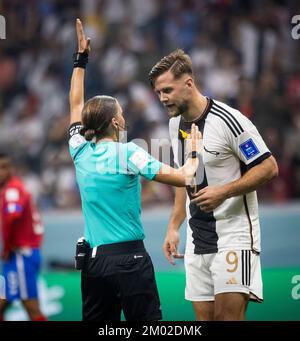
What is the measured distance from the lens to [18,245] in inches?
305

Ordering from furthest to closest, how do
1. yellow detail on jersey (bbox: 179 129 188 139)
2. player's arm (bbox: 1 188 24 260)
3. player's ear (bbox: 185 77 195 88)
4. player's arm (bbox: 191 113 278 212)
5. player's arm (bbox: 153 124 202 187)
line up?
player's arm (bbox: 1 188 24 260) < yellow detail on jersey (bbox: 179 129 188 139) < player's ear (bbox: 185 77 195 88) < player's arm (bbox: 191 113 278 212) < player's arm (bbox: 153 124 202 187)

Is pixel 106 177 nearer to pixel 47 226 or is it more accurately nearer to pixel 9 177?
pixel 9 177

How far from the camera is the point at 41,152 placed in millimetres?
10312

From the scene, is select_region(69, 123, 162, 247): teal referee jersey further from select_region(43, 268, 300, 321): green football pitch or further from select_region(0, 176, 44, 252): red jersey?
select_region(0, 176, 44, 252): red jersey

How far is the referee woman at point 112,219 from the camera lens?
4.73 metres

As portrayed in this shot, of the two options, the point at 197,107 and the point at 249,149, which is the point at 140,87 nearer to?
the point at 197,107

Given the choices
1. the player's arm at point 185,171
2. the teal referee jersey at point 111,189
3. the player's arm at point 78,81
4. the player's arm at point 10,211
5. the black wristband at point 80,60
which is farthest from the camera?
the player's arm at point 10,211

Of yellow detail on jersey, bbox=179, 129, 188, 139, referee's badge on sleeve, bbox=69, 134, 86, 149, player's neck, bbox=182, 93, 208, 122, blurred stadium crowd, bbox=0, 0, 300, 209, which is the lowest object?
referee's badge on sleeve, bbox=69, 134, 86, 149

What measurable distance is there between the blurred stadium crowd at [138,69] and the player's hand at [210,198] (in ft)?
13.8

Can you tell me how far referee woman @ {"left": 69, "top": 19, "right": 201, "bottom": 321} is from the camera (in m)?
4.73

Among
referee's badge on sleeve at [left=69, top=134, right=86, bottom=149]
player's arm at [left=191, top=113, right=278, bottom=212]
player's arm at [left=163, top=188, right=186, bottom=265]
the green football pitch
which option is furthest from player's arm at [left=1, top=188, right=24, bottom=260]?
player's arm at [left=191, top=113, right=278, bottom=212]

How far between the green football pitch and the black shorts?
2.60 meters

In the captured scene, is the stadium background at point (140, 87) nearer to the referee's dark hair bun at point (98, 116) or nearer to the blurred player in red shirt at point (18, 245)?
the blurred player in red shirt at point (18, 245)

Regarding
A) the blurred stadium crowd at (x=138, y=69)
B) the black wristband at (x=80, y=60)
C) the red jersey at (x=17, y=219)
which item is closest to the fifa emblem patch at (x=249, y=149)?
the black wristband at (x=80, y=60)
